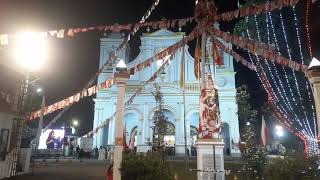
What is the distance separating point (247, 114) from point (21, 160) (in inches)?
912

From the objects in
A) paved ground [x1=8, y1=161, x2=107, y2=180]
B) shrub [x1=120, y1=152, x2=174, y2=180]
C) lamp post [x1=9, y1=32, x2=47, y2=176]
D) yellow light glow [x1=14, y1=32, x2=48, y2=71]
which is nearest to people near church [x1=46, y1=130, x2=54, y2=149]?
paved ground [x1=8, y1=161, x2=107, y2=180]

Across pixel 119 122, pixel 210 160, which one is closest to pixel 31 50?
pixel 119 122

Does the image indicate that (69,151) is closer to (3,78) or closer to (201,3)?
(3,78)

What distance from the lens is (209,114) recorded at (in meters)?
14.5

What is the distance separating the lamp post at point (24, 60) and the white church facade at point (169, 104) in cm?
2287

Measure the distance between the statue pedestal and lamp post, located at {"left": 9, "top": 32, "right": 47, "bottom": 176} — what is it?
330 inches

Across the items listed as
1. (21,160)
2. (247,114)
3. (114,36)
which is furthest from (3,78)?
(114,36)

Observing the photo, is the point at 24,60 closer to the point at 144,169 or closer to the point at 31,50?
the point at 31,50

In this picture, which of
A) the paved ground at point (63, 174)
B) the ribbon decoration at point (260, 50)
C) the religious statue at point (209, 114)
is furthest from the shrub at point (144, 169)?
the ribbon decoration at point (260, 50)

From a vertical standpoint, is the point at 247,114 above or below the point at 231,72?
below

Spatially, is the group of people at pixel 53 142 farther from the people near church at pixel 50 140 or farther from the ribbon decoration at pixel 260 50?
the ribbon decoration at pixel 260 50

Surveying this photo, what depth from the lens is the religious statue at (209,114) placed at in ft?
46.8

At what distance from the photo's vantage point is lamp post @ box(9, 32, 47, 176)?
13885 mm

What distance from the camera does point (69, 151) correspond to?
133ft
